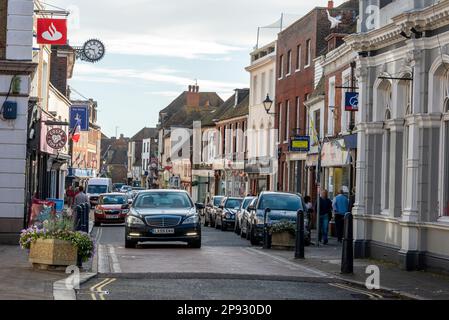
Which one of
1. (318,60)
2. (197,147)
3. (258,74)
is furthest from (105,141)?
(318,60)

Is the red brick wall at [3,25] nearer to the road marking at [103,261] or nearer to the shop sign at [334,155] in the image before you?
the road marking at [103,261]

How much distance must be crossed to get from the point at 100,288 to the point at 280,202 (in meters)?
17.1

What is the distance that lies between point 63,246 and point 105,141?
17724 centimetres

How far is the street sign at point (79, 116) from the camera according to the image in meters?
54.4

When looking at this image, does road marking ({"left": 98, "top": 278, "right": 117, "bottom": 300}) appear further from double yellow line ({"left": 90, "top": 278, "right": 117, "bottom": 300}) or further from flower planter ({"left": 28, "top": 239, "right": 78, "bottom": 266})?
flower planter ({"left": 28, "top": 239, "right": 78, "bottom": 266})

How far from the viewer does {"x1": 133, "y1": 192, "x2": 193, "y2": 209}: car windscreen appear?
92.7 ft

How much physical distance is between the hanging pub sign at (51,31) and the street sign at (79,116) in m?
23.5

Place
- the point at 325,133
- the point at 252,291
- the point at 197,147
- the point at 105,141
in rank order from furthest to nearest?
1. the point at 105,141
2. the point at 197,147
3. the point at 325,133
4. the point at 252,291

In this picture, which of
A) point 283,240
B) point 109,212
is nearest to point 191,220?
point 283,240

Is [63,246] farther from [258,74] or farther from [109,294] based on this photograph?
[258,74]

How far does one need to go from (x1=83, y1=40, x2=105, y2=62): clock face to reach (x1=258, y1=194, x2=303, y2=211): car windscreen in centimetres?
1278

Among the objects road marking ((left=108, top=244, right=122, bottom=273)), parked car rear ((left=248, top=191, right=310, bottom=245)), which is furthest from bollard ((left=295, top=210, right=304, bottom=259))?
parked car rear ((left=248, top=191, right=310, bottom=245))

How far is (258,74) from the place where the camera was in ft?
218

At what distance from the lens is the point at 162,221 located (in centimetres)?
2691
